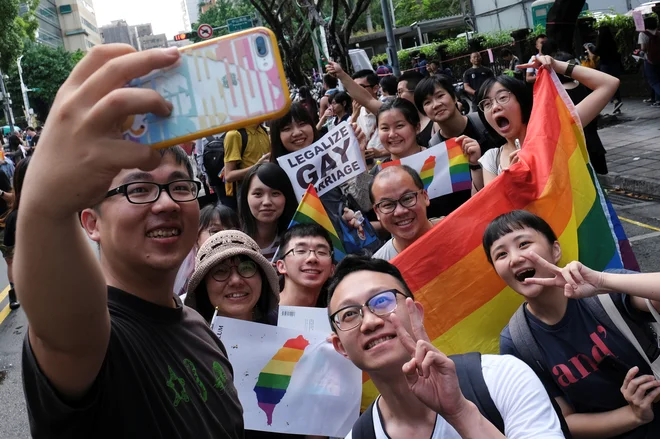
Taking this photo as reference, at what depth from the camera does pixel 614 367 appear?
236 centimetres

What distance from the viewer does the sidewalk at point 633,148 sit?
333 inches

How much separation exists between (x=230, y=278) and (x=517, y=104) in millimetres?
2161

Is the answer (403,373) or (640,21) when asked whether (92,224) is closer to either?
(403,373)

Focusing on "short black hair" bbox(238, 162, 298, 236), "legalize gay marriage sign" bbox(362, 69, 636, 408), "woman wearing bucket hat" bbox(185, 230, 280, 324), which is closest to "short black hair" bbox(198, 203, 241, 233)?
"short black hair" bbox(238, 162, 298, 236)

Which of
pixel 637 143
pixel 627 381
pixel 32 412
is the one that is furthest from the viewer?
pixel 637 143

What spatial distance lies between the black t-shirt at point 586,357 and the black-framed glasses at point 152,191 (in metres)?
1.44

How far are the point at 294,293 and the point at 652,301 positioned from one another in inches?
66.1

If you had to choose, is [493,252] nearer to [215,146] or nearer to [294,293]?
→ [294,293]

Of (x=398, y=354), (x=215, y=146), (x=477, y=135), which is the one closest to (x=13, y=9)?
(x=215, y=146)

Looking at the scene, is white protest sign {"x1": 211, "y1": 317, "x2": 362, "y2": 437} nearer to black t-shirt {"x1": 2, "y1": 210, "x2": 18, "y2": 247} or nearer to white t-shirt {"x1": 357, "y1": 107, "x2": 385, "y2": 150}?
white t-shirt {"x1": 357, "y1": 107, "x2": 385, "y2": 150}

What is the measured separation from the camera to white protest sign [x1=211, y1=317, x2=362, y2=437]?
2820mm

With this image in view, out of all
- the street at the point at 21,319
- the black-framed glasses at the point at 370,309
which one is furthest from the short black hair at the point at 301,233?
the street at the point at 21,319

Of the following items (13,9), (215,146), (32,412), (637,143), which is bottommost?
(637,143)

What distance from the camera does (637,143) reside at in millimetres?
10797
